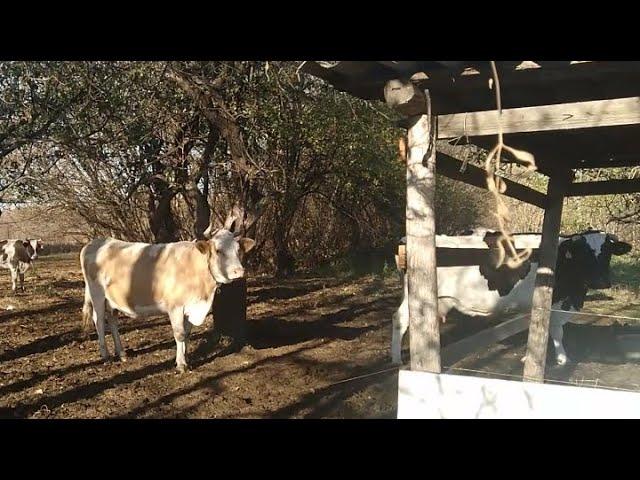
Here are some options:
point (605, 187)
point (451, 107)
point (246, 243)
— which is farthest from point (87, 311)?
point (605, 187)

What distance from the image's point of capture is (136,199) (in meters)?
9.43

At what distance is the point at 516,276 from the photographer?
28.7ft

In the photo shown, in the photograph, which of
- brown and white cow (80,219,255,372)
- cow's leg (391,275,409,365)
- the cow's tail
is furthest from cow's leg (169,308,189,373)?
cow's leg (391,275,409,365)

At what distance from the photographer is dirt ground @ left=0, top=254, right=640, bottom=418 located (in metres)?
5.68

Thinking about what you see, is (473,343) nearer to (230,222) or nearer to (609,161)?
(609,161)

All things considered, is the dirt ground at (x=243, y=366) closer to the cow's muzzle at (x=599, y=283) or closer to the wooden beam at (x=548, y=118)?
the cow's muzzle at (x=599, y=283)

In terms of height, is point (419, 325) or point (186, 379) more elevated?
point (419, 325)

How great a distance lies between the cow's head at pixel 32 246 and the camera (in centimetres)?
1141

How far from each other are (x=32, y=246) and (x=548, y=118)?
10.3 m

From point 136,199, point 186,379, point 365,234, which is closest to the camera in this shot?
point 186,379

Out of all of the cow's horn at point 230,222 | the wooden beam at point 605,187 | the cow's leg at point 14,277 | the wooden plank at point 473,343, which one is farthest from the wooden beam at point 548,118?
the cow's leg at point 14,277

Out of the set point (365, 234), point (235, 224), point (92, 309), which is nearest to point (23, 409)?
point (92, 309)

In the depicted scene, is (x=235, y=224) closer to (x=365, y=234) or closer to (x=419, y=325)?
(x=419, y=325)

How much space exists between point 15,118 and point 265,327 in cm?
408
